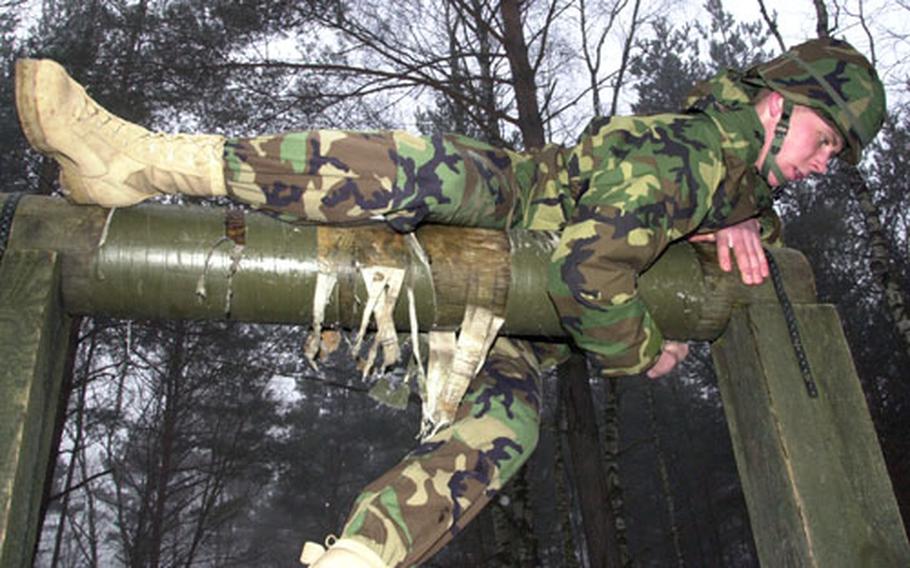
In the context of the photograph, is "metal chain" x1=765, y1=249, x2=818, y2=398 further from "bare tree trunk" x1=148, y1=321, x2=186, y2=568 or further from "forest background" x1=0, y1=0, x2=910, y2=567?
"bare tree trunk" x1=148, y1=321, x2=186, y2=568

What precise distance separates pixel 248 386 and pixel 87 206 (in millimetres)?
15528

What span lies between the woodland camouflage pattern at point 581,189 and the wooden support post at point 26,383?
0.56 metres

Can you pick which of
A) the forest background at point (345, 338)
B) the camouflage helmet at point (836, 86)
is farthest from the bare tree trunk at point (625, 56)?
the camouflage helmet at point (836, 86)

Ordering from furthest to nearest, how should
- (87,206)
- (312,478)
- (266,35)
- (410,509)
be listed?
(312,478)
(266,35)
(87,206)
(410,509)

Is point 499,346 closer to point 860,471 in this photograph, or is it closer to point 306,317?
point 306,317

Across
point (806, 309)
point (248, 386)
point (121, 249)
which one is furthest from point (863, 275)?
point (121, 249)

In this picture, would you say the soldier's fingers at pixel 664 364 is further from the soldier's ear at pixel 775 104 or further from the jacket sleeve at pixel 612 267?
the soldier's ear at pixel 775 104

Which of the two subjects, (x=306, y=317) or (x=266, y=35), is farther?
(x=266, y=35)

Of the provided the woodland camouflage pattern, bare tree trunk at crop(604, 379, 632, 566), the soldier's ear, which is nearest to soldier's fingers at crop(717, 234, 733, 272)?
the woodland camouflage pattern

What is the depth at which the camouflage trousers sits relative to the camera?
1.80 meters

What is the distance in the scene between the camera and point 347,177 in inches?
75.9

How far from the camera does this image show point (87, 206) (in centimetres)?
189

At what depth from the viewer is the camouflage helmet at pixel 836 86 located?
88.7 inches

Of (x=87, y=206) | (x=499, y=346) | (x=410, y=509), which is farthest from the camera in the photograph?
(x=499, y=346)
